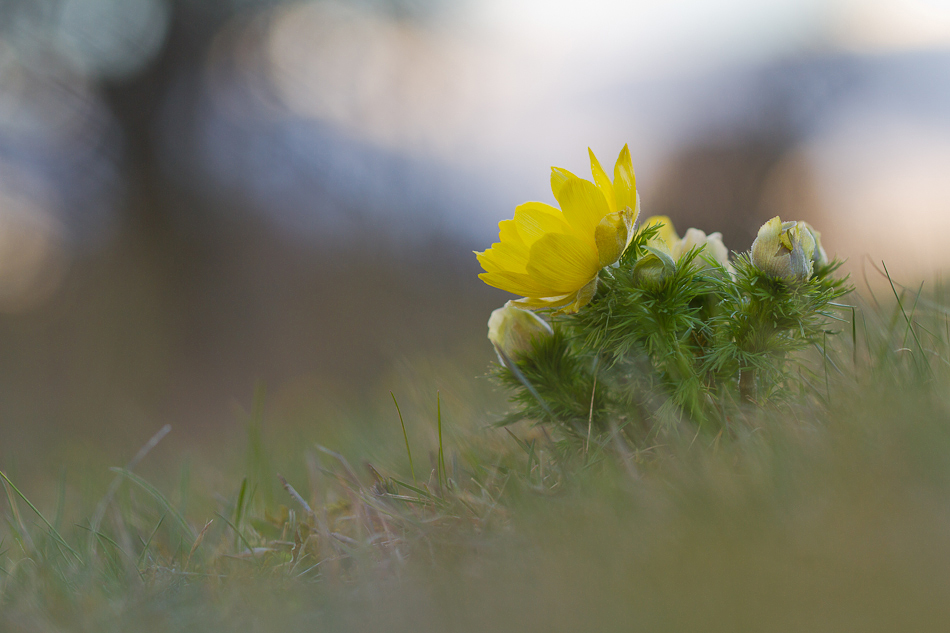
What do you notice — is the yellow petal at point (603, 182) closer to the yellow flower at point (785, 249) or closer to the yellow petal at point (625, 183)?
the yellow petal at point (625, 183)

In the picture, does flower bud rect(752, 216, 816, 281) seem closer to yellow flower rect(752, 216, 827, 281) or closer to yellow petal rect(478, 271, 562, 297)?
yellow flower rect(752, 216, 827, 281)

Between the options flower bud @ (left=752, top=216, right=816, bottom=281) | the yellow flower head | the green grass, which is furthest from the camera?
the yellow flower head

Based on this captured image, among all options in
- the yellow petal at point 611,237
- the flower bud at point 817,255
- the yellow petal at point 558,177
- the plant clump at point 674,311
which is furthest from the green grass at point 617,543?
the yellow petal at point 558,177

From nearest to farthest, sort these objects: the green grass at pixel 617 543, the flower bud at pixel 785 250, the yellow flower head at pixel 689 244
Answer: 1. the green grass at pixel 617 543
2. the flower bud at pixel 785 250
3. the yellow flower head at pixel 689 244

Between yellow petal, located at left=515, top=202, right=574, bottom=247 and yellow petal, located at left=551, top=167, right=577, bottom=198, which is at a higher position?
yellow petal, located at left=551, top=167, right=577, bottom=198

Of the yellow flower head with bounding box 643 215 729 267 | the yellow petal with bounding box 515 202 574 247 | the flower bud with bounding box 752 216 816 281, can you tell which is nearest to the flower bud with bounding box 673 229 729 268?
the yellow flower head with bounding box 643 215 729 267

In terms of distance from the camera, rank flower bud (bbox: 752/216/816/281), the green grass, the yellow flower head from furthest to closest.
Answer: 1. the yellow flower head
2. flower bud (bbox: 752/216/816/281)
3. the green grass
